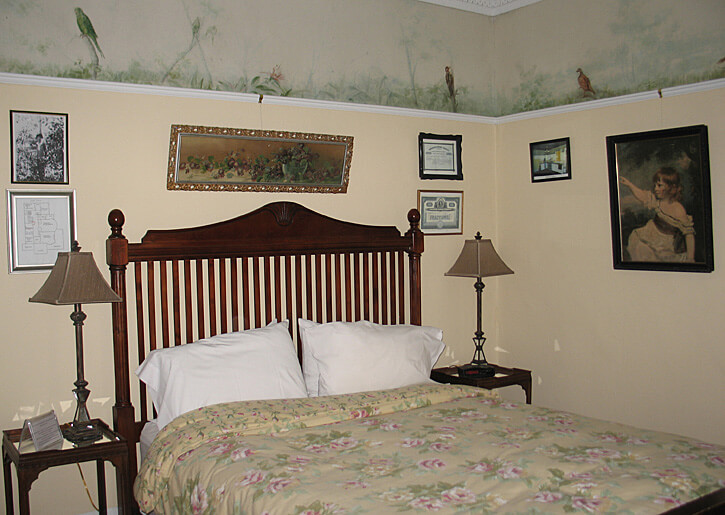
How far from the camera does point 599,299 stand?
3.96m

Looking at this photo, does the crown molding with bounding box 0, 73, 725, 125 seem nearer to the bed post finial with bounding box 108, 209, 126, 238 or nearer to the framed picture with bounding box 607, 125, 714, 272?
the framed picture with bounding box 607, 125, 714, 272

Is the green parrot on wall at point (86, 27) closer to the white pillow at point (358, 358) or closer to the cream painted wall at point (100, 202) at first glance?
the cream painted wall at point (100, 202)

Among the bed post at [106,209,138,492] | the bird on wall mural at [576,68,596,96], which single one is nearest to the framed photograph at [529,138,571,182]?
the bird on wall mural at [576,68,596,96]

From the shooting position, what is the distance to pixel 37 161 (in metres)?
3.04

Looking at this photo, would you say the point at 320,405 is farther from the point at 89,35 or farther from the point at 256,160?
the point at 89,35

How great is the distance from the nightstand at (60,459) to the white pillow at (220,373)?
256 mm

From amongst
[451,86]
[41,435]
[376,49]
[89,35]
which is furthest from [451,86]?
[41,435]

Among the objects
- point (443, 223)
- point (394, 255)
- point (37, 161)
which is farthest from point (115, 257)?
point (443, 223)

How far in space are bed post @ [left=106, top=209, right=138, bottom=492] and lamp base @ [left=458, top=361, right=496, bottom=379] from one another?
184 centimetres

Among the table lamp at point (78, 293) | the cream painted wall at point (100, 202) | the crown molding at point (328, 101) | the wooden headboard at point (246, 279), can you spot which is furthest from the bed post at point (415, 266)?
the table lamp at point (78, 293)

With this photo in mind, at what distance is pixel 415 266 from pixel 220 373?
1450 mm

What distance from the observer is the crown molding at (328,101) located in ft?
10.1

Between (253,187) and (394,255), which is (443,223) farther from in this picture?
(253,187)

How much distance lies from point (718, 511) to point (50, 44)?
3.19 m
